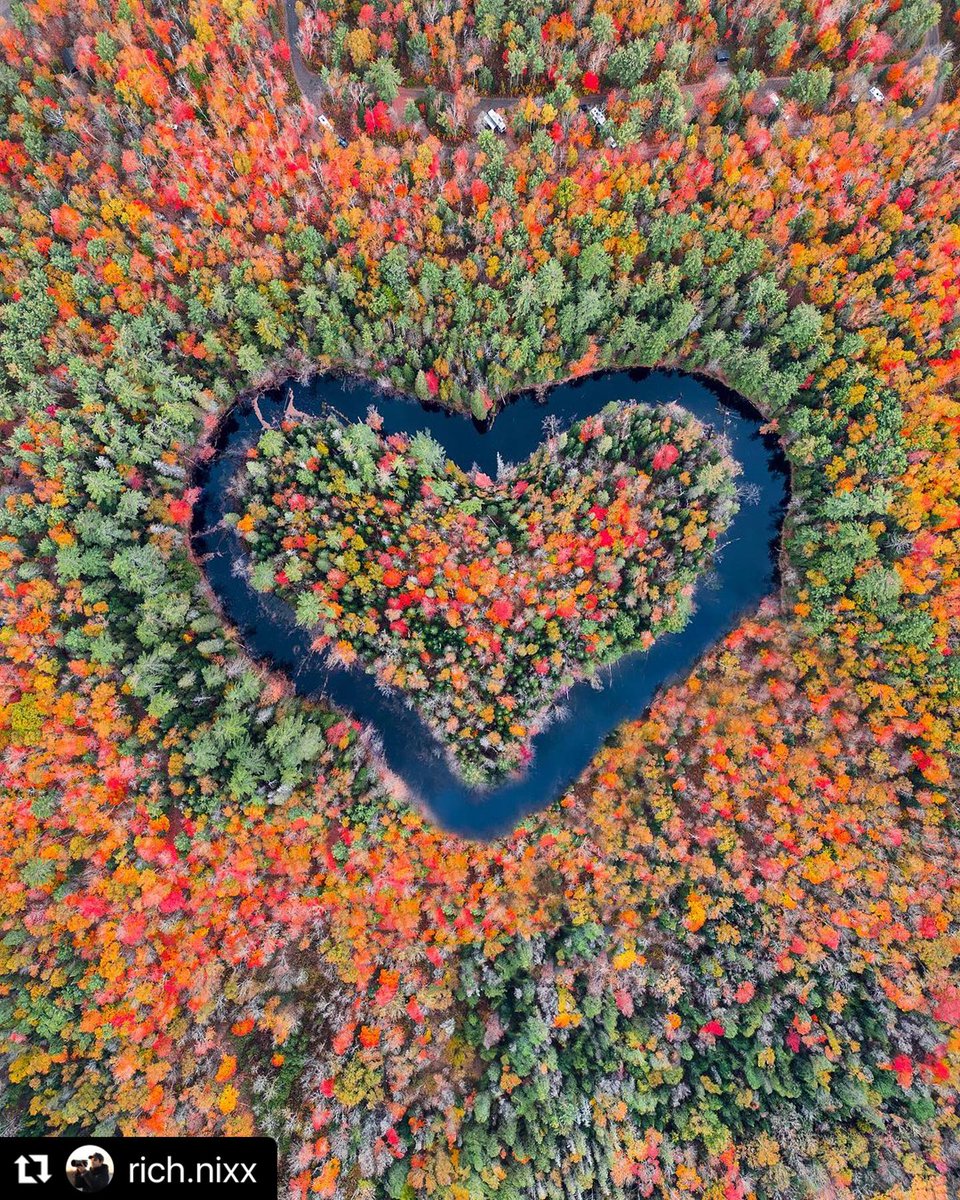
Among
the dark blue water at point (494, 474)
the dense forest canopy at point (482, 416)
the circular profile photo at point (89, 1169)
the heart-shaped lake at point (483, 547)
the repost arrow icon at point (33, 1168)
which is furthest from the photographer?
the dark blue water at point (494, 474)

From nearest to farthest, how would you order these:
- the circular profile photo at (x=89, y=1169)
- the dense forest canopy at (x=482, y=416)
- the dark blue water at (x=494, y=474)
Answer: the circular profile photo at (x=89, y=1169) → the dense forest canopy at (x=482, y=416) → the dark blue water at (x=494, y=474)

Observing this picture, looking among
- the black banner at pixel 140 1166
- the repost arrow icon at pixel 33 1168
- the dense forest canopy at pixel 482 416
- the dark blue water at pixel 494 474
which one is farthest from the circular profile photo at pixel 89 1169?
the dark blue water at pixel 494 474

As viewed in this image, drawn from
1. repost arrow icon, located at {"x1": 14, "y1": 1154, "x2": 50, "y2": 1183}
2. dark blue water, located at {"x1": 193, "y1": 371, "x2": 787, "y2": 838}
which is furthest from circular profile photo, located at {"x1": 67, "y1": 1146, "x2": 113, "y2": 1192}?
dark blue water, located at {"x1": 193, "y1": 371, "x2": 787, "y2": 838}

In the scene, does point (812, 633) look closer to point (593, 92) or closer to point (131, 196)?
point (593, 92)

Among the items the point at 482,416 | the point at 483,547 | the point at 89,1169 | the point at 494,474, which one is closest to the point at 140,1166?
the point at 89,1169

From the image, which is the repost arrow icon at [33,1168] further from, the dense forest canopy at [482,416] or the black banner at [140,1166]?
the dense forest canopy at [482,416]

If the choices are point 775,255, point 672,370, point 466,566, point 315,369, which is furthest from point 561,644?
point 775,255

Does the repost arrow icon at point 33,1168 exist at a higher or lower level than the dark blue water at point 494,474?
lower

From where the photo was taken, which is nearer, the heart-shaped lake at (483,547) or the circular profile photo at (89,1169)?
the circular profile photo at (89,1169)
